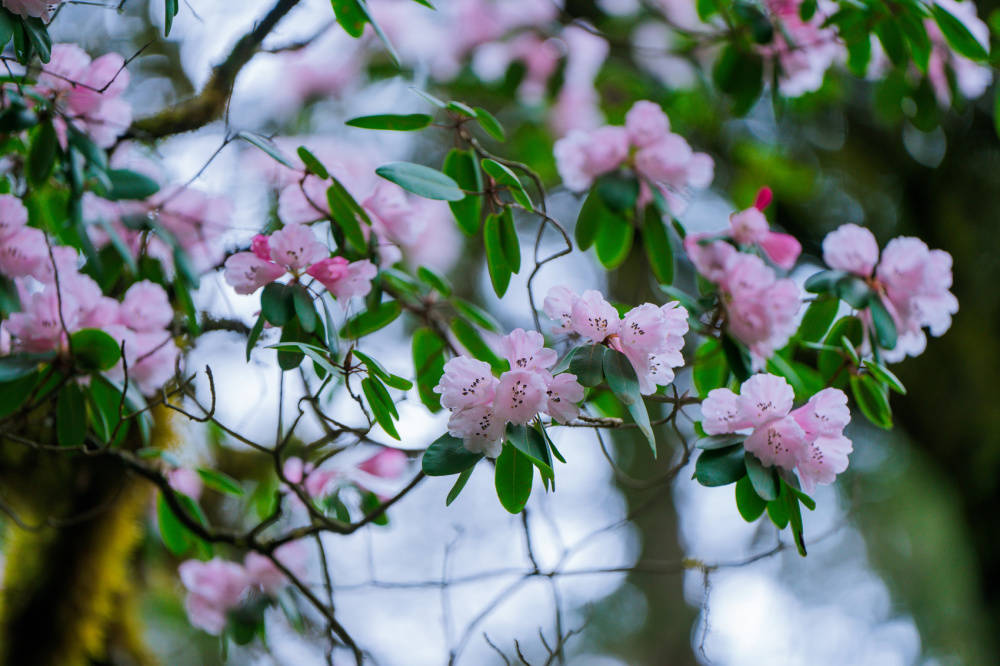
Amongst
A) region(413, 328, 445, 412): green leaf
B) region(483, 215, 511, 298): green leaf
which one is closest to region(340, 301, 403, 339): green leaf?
region(413, 328, 445, 412): green leaf

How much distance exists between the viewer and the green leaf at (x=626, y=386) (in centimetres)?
63

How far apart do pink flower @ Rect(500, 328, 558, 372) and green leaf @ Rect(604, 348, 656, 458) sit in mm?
47

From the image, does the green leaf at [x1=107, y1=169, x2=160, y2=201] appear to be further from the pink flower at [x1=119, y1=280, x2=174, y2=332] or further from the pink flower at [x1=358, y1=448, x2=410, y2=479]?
the pink flower at [x1=358, y1=448, x2=410, y2=479]

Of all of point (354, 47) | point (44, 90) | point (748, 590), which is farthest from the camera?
point (748, 590)

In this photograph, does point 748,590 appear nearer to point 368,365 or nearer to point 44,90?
point 368,365

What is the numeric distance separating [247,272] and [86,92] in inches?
14.1

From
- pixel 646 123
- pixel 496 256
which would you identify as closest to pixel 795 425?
pixel 496 256

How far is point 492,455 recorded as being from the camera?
0.62 m

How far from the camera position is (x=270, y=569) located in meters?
1.12

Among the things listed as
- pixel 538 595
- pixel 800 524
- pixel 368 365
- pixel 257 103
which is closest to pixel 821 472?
pixel 800 524

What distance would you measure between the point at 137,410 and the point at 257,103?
4.26 ft

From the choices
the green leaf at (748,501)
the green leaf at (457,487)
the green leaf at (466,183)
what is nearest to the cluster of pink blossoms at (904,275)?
the green leaf at (748,501)

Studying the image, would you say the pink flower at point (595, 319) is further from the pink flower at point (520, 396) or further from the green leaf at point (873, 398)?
the green leaf at point (873, 398)

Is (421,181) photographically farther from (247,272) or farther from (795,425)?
(795,425)
